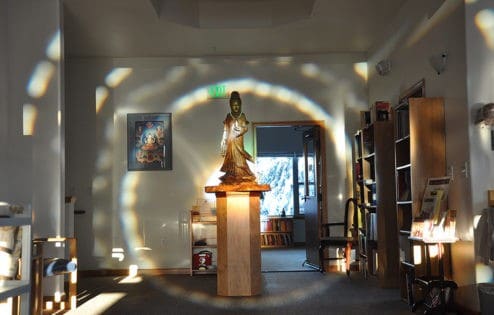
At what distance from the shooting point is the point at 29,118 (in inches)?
263

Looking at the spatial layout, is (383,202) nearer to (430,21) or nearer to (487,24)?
(430,21)

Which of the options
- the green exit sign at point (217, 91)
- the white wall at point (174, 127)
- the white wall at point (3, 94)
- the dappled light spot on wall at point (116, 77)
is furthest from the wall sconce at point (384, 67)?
the white wall at point (3, 94)

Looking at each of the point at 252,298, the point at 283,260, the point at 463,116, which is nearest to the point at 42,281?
the point at 252,298

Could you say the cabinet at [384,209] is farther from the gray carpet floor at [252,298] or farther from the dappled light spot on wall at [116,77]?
the dappled light spot on wall at [116,77]

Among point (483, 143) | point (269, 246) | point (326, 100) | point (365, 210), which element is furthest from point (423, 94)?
point (269, 246)

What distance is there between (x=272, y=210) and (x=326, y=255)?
5918mm

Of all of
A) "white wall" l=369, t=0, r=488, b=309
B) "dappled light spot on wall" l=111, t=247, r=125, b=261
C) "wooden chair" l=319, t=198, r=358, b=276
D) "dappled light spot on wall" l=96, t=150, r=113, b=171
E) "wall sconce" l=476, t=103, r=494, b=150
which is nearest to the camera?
"wall sconce" l=476, t=103, r=494, b=150

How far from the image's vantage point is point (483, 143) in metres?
5.36

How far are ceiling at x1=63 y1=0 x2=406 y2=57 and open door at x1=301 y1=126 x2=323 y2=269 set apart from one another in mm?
1392

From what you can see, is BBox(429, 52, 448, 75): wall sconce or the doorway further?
the doorway

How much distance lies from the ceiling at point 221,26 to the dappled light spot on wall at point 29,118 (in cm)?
133

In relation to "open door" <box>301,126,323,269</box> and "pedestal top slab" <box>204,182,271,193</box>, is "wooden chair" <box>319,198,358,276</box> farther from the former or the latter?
"pedestal top slab" <box>204,182,271,193</box>

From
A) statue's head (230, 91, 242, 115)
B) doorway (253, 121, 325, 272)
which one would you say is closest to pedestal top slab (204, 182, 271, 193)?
statue's head (230, 91, 242, 115)

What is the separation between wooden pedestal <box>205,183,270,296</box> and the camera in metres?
6.46
